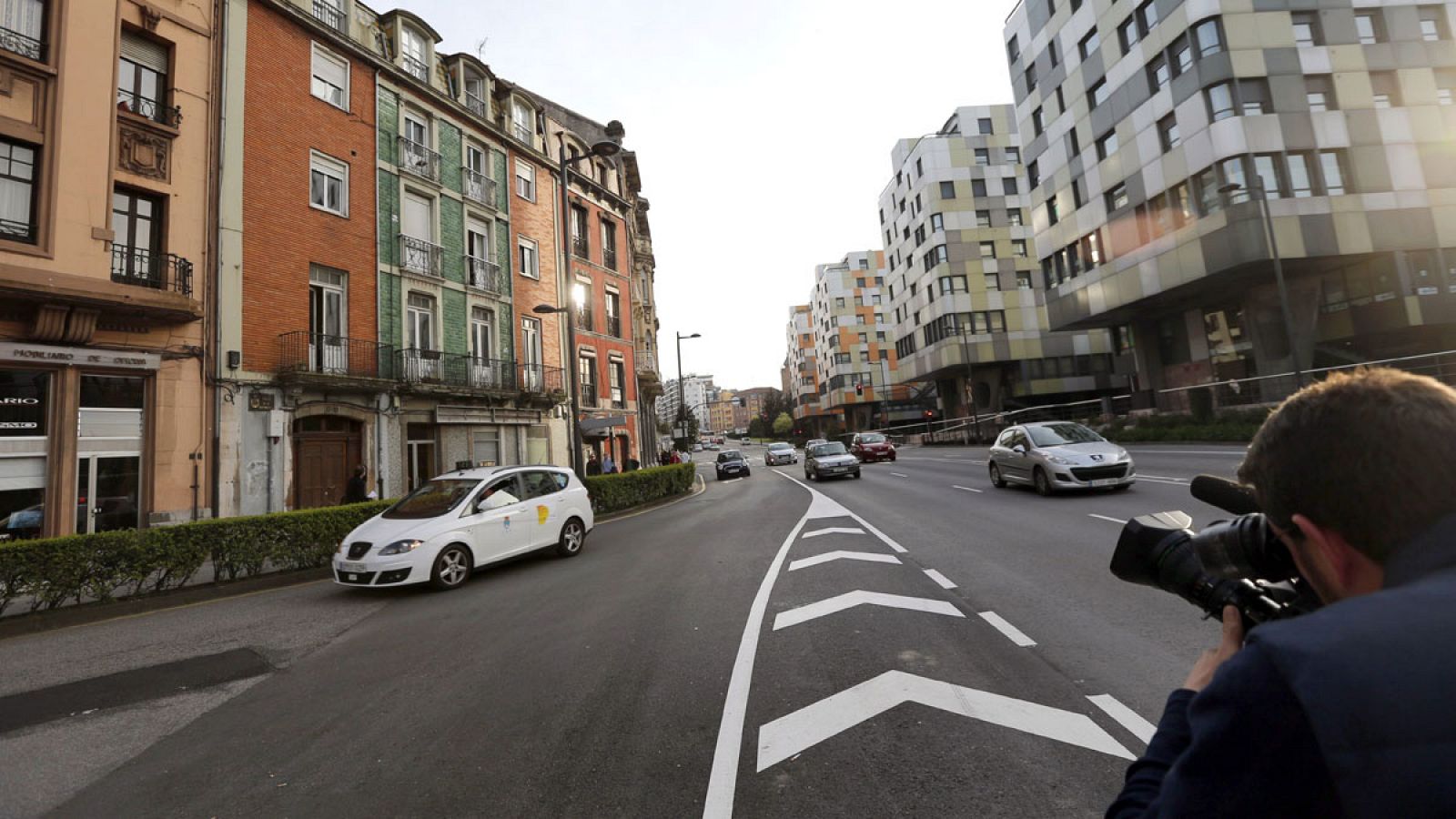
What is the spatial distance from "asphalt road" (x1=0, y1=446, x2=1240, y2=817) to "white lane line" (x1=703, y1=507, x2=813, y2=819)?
0.02 meters

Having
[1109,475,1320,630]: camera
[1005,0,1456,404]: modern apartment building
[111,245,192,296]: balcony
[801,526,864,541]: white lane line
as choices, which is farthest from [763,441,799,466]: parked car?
[1109,475,1320,630]: camera

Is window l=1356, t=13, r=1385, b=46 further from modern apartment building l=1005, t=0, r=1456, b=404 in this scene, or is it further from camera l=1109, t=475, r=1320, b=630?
camera l=1109, t=475, r=1320, b=630

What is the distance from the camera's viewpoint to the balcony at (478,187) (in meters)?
20.6

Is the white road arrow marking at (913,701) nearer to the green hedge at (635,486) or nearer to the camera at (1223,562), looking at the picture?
the camera at (1223,562)

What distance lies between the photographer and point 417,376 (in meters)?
17.8

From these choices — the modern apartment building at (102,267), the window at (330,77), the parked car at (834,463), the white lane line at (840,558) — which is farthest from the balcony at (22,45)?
the parked car at (834,463)

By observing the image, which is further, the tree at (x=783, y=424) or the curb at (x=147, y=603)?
the tree at (x=783, y=424)

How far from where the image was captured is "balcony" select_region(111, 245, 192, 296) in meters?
12.0

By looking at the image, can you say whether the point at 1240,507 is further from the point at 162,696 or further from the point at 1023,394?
the point at 1023,394

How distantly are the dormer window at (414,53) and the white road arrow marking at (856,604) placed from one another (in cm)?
2072

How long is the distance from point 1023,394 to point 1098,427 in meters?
19.2

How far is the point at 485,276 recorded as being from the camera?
20.9 meters

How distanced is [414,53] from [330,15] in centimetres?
271

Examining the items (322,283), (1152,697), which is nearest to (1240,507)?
(1152,697)
